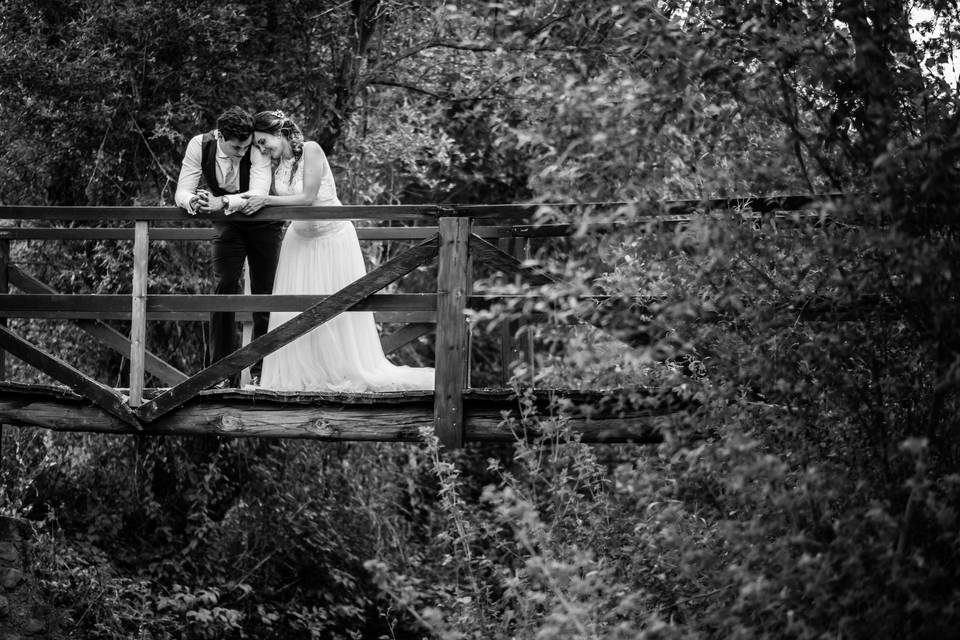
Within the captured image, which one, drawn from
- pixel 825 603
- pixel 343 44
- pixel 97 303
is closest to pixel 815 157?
pixel 825 603

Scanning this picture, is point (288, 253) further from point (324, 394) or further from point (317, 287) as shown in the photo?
point (324, 394)

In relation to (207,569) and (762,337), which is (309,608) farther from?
(762,337)

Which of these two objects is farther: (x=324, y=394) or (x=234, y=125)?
(x=234, y=125)

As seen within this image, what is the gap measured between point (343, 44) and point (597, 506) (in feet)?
21.4

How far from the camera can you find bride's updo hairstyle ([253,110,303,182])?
307 inches

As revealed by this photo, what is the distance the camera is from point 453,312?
22.4 ft

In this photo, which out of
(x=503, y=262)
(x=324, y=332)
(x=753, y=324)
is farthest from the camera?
(x=324, y=332)

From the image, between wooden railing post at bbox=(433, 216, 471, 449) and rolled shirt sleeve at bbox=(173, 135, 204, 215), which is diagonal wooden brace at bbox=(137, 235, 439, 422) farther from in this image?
rolled shirt sleeve at bbox=(173, 135, 204, 215)

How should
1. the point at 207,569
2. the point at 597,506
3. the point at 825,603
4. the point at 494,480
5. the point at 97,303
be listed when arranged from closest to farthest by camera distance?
the point at 825,603 → the point at 597,506 → the point at 97,303 → the point at 207,569 → the point at 494,480

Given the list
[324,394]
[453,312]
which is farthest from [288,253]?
[453,312]

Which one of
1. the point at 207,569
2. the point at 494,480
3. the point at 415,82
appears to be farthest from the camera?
the point at 494,480

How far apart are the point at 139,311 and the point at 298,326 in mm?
1017

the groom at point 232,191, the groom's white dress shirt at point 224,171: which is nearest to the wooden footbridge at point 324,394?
the groom's white dress shirt at point 224,171

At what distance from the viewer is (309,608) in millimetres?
11922
